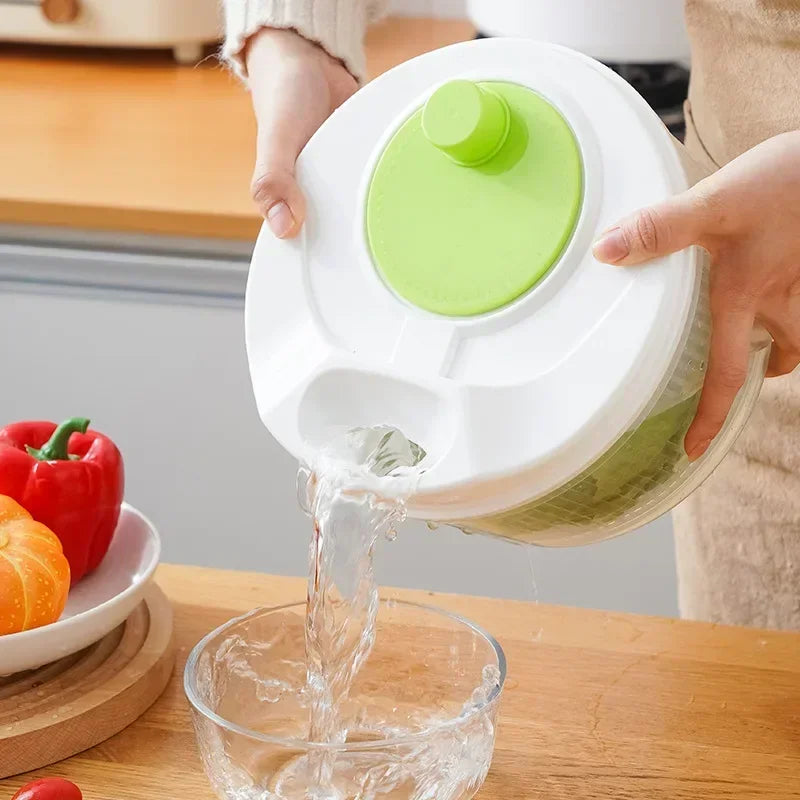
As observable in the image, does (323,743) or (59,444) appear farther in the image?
(59,444)

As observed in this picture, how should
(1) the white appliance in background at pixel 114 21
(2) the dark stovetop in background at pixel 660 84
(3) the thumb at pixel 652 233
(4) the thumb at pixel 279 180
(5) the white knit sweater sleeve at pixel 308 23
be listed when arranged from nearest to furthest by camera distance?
(3) the thumb at pixel 652 233, (4) the thumb at pixel 279 180, (5) the white knit sweater sleeve at pixel 308 23, (2) the dark stovetop in background at pixel 660 84, (1) the white appliance in background at pixel 114 21

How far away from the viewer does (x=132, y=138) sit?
1628 millimetres

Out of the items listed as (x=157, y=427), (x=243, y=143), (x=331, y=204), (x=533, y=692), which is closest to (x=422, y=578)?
(x=157, y=427)

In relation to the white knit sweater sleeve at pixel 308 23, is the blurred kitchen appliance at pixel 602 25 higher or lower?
lower

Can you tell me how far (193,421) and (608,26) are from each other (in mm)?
640

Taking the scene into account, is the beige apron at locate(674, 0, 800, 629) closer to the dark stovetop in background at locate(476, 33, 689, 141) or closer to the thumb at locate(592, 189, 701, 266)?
the thumb at locate(592, 189, 701, 266)

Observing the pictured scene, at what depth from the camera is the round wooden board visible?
726 millimetres

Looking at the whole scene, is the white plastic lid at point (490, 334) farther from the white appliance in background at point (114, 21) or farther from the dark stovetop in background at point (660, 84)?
the white appliance in background at point (114, 21)

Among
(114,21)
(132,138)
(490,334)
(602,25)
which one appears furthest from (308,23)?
(114,21)

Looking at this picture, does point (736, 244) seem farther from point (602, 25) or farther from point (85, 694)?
point (602, 25)

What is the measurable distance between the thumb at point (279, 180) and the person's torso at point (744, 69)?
332 mm

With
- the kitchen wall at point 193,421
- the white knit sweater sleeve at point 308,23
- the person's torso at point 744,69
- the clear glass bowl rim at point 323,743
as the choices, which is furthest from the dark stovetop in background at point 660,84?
the clear glass bowl rim at point 323,743

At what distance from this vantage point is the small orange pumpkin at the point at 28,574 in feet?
2.53

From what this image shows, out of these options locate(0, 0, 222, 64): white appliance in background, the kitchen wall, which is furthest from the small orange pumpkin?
locate(0, 0, 222, 64): white appliance in background
